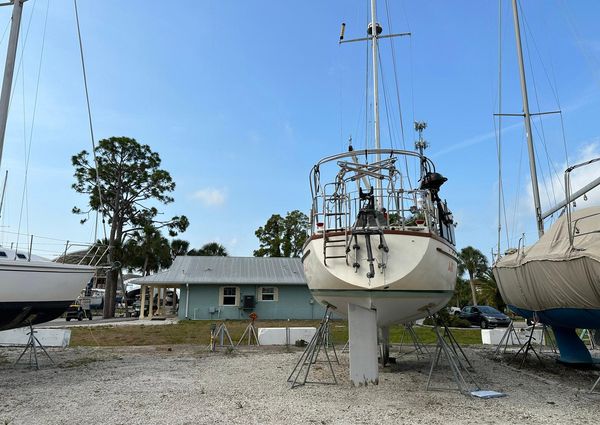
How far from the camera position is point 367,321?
6.78 m

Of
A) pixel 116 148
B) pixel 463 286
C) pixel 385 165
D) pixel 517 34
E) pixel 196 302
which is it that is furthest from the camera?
pixel 463 286

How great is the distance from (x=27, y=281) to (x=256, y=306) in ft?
53.0

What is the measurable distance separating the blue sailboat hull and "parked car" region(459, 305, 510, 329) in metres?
12.4

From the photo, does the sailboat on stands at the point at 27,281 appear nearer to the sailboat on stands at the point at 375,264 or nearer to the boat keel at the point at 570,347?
the sailboat on stands at the point at 375,264

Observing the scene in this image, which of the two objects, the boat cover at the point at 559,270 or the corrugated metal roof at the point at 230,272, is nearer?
the boat cover at the point at 559,270

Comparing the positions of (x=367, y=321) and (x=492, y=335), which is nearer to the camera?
(x=367, y=321)

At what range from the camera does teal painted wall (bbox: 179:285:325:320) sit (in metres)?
23.3

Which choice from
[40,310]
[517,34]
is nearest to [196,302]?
[40,310]

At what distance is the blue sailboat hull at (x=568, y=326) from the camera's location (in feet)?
25.1

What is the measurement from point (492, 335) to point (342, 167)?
386 inches

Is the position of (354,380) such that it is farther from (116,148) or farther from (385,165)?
(116,148)

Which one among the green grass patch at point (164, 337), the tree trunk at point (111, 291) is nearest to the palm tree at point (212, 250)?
the tree trunk at point (111, 291)

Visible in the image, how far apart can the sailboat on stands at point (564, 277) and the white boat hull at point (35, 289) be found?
33.0 ft

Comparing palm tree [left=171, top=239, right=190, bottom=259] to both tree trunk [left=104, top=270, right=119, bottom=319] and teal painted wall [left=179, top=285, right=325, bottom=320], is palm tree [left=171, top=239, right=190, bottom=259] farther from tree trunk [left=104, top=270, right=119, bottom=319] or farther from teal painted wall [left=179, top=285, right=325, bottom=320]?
teal painted wall [left=179, top=285, right=325, bottom=320]
